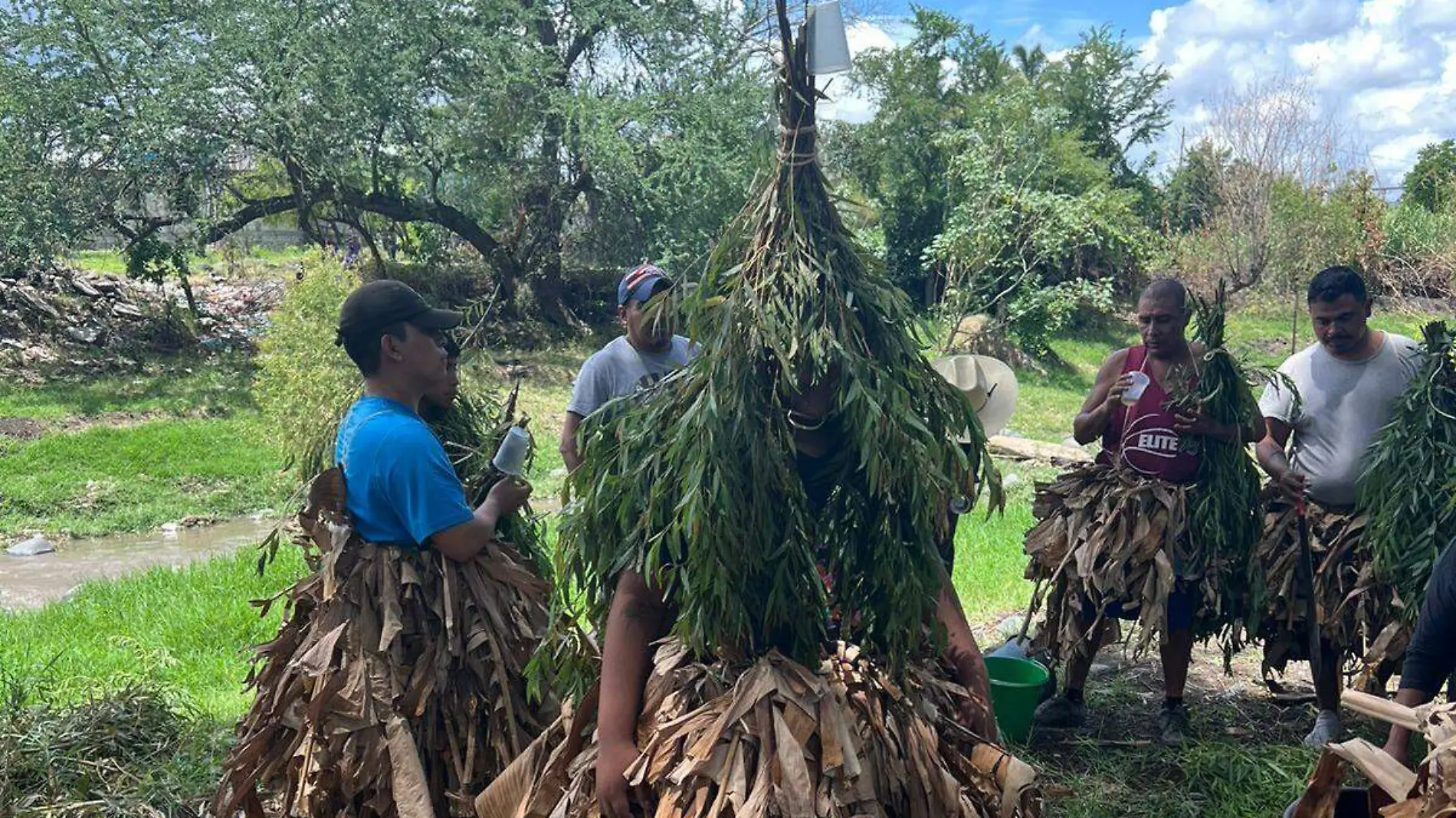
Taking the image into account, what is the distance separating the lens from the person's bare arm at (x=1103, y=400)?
4691 millimetres

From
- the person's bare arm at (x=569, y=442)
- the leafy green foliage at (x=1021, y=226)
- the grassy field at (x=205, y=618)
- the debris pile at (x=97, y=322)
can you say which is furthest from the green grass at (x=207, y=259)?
the person's bare arm at (x=569, y=442)

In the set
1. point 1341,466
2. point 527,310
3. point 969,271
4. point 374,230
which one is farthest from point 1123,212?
point 1341,466

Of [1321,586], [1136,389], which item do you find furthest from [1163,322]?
[1321,586]

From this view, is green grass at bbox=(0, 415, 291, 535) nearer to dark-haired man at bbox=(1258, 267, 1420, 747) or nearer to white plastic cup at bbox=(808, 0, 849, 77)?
dark-haired man at bbox=(1258, 267, 1420, 747)

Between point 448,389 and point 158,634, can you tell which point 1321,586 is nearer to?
point 448,389

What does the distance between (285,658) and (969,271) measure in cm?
1770

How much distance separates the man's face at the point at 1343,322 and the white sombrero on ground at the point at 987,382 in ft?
4.33

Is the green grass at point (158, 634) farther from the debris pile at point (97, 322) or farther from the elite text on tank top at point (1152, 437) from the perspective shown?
the debris pile at point (97, 322)

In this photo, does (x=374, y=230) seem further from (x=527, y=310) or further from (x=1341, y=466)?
(x=1341, y=466)

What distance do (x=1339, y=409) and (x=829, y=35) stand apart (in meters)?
3.54

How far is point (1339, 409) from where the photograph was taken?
4562mm

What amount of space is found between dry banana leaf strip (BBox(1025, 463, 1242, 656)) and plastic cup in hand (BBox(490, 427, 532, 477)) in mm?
2561

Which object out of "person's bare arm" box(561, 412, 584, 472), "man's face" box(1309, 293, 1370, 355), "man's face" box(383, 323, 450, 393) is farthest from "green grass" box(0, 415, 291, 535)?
"man's face" box(1309, 293, 1370, 355)

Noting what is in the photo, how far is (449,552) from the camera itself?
3.07 meters
